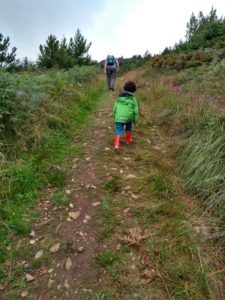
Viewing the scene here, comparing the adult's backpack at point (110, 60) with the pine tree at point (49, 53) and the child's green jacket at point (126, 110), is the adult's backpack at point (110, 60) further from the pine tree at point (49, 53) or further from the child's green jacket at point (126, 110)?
the pine tree at point (49, 53)

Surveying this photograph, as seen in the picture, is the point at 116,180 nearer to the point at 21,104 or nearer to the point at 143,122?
the point at 21,104

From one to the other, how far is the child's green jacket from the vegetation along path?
3.45 feet

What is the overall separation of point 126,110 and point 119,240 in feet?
11.1

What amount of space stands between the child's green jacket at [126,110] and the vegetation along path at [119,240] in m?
1.05

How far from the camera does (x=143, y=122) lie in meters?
8.12

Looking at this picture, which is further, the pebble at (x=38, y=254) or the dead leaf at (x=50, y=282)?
the pebble at (x=38, y=254)

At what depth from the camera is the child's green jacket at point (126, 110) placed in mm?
6344

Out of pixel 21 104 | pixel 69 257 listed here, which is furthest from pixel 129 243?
pixel 21 104

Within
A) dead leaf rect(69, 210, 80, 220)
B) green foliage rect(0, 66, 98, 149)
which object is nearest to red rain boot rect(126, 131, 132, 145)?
green foliage rect(0, 66, 98, 149)

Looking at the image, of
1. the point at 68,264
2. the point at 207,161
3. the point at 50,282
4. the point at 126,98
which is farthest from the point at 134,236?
the point at 126,98

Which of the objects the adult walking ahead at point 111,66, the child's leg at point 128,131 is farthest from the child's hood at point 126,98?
the adult walking ahead at point 111,66

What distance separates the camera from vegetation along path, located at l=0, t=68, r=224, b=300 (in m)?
2.97

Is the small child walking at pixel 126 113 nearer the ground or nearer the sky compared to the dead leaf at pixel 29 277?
nearer the sky

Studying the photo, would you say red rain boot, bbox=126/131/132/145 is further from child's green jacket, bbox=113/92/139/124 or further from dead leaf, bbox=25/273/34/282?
dead leaf, bbox=25/273/34/282
